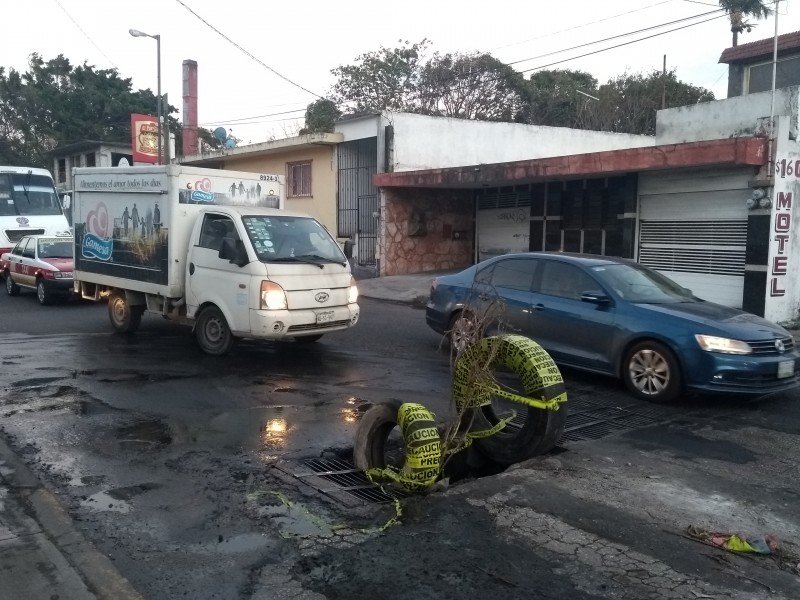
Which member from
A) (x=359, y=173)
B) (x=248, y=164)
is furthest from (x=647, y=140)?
(x=248, y=164)

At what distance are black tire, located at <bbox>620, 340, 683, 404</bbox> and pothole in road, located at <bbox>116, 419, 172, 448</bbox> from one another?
4.79 meters

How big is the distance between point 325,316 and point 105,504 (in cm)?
505

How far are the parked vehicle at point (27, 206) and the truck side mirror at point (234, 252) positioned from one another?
1334cm

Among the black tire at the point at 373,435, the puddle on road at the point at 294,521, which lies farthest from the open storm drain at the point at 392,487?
the puddle on road at the point at 294,521

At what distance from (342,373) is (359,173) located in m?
15.6

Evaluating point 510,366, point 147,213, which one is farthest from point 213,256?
point 510,366

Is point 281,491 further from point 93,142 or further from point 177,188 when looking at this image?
point 93,142

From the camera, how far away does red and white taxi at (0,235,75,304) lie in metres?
15.9

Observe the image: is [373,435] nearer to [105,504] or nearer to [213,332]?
[105,504]

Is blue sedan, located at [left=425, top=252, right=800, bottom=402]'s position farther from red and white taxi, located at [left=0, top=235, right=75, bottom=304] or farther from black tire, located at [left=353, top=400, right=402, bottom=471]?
red and white taxi, located at [left=0, top=235, right=75, bottom=304]

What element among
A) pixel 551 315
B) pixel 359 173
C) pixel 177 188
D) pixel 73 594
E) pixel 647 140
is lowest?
pixel 73 594

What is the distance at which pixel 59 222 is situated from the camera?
73.2ft

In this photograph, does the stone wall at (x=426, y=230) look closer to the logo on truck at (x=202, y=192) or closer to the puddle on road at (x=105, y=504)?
the logo on truck at (x=202, y=192)

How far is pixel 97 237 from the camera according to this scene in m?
12.2
